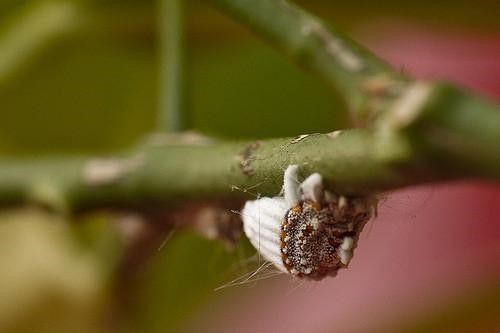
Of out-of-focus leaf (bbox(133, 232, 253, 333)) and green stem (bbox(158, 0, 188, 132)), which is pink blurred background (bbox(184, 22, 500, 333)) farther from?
green stem (bbox(158, 0, 188, 132))

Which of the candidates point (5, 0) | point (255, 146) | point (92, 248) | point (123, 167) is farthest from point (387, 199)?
point (5, 0)

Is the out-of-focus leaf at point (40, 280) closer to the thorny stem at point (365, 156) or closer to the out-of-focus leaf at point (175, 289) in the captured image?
the out-of-focus leaf at point (175, 289)

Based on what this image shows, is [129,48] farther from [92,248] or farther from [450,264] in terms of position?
[450,264]

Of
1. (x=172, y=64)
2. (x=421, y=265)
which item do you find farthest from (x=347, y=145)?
(x=421, y=265)

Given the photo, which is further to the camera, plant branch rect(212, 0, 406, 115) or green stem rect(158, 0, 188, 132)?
green stem rect(158, 0, 188, 132)

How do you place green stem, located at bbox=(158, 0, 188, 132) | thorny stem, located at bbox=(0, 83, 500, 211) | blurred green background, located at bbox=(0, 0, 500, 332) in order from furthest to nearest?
blurred green background, located at bbox=(0, 0, 500, 332), green stem, located at bbox=(158, 0, 188, 132), thorny stem, located at bbox=(0, 83, 500, 211)

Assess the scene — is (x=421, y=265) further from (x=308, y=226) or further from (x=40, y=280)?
(x=308, y=226)

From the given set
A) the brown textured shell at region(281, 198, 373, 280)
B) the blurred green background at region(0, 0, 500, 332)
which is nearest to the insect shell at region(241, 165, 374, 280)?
the brown textured shell at region(281, 198, 373, 280)
